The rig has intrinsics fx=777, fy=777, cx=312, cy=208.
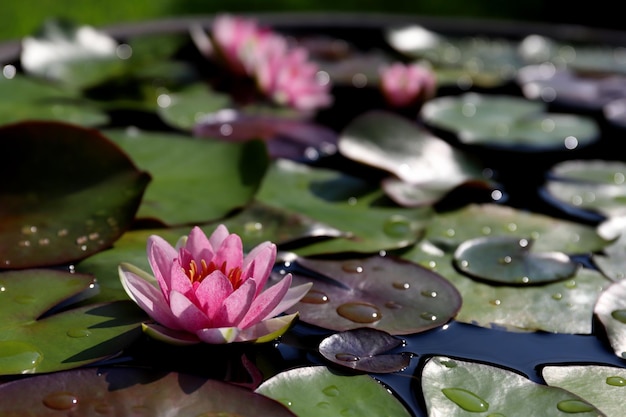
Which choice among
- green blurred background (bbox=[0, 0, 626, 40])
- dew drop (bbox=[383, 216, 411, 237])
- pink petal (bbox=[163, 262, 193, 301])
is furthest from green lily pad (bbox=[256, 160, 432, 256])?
green blurred background (bbox=[0, 0, 626, 40])

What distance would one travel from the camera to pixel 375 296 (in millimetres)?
1019

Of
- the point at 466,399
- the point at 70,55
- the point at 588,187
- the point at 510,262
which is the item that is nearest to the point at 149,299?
the point at 466,399

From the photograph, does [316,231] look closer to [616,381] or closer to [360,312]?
[360,312]

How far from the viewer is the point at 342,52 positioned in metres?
2.24

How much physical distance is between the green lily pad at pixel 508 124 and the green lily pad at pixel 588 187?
0.12m

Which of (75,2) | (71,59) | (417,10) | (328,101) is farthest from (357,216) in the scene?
(417,10)

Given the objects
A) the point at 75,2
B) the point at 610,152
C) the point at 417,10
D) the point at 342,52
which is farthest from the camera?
the point at 417,10

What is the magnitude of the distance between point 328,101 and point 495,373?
112 centimetres

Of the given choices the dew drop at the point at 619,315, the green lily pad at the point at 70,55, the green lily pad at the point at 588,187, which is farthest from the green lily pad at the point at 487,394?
the green lily pad at the point at 70,55

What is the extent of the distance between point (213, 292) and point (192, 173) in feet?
1.84

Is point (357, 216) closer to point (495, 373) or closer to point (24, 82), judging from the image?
point (495, 373)

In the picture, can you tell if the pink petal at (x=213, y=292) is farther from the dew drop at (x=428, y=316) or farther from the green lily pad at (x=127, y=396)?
the dew drop at (x=428, y=316)

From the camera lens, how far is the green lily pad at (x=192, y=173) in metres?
1.20

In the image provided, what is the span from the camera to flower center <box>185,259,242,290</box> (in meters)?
0.85
